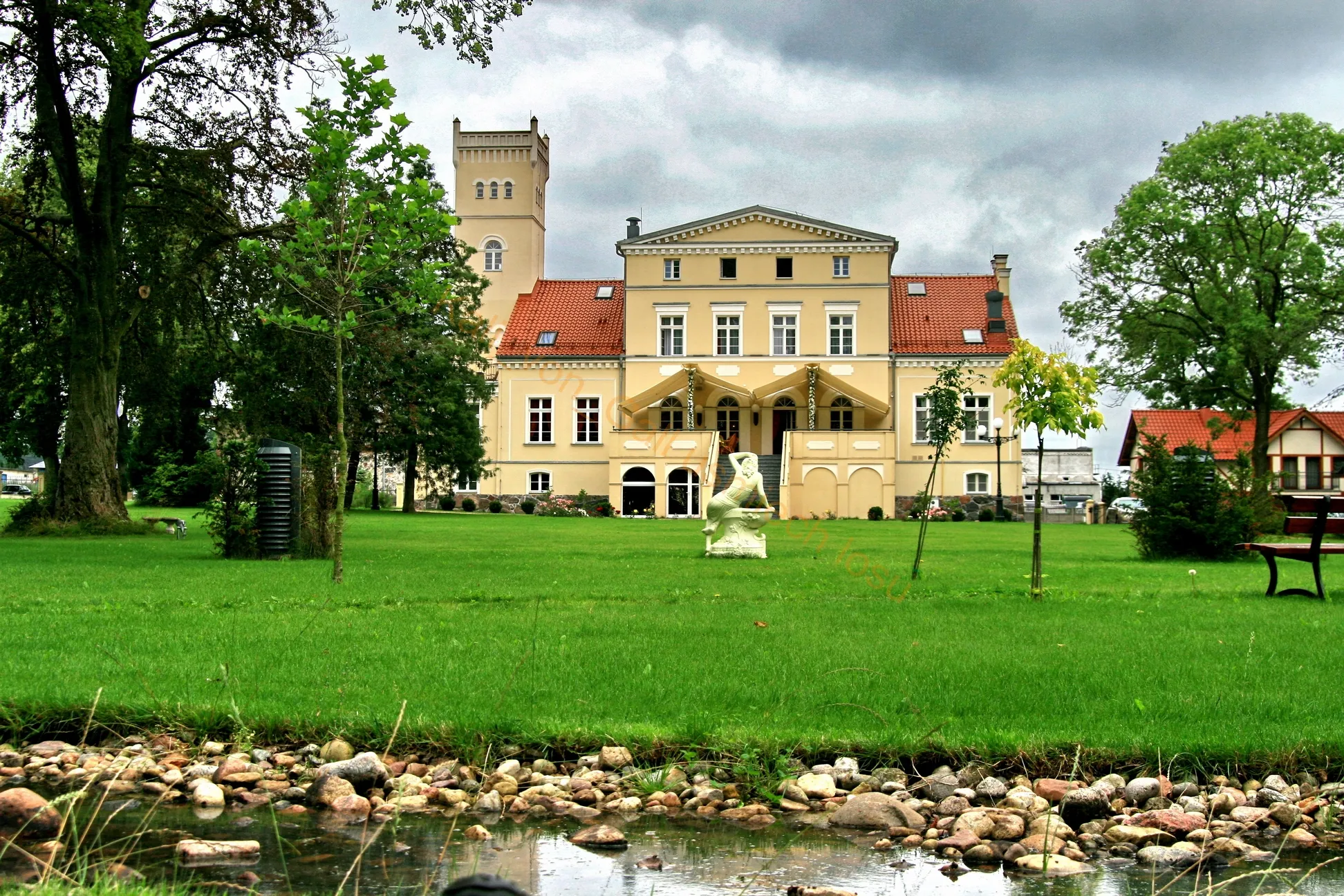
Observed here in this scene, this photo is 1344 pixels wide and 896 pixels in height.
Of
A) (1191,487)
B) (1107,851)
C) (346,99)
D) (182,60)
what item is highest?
(182,60)

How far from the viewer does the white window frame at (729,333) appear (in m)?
53.9

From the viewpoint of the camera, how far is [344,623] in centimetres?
1035

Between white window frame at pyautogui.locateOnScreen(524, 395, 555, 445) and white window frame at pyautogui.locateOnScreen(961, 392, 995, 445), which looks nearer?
white window frame at pyautogui.locateOnScreen(961, 392, 995, 445)

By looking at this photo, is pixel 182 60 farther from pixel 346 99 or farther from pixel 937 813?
pixel 937 813

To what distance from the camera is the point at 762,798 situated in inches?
232

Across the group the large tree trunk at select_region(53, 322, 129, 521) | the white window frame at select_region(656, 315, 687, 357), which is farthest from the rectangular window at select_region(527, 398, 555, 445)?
the large tree trunk at select_region(53, 322, 129, 521)

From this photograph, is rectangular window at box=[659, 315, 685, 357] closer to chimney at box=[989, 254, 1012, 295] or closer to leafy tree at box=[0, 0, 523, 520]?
chimney at box=[989, 254, 1012, 295]

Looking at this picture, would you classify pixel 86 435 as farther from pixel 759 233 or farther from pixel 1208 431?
pixel 1208 431

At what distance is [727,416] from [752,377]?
81.2 inches

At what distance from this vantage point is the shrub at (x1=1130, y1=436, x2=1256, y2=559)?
2178cm

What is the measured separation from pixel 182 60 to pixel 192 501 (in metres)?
28.4

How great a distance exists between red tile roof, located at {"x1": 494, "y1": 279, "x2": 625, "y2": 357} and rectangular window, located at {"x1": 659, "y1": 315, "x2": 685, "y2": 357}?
190cm

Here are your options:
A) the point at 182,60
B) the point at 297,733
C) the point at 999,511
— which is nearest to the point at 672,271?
the point at 999,511

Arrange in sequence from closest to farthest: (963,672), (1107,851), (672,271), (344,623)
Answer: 1. (1107,851)
2. (963,672)
3. (344,623)
4. (672,271)
